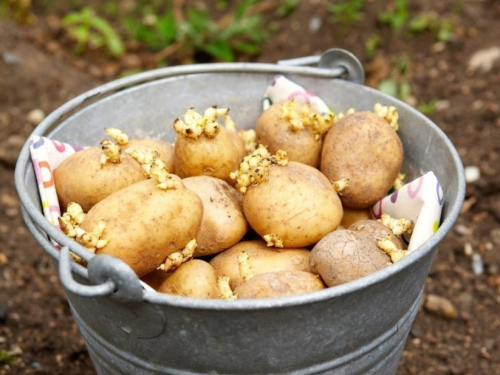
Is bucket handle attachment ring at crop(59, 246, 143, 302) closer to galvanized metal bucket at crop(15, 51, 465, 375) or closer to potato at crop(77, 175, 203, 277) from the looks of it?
galvanized metal bucket at crop(15, 51, 465, 375)

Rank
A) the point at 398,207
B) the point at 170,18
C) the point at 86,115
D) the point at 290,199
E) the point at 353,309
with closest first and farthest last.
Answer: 1. the point at 353,309
2. the point at 290,199
3. the point at 398,207
4. the point at 86,115
5. the point at 170,18

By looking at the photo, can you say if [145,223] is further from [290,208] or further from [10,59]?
[10,59]

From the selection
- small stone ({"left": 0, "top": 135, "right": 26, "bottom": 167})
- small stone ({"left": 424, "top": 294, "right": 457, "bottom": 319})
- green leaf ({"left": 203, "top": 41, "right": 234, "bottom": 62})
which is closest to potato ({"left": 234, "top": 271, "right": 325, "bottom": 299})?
small stone ({"left": 424, "top": 294, "right": 457, "bottom": 319})

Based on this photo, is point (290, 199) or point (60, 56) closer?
point (290, 199)

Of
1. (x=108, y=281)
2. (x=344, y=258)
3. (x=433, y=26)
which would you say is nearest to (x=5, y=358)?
(x=108, y=281)

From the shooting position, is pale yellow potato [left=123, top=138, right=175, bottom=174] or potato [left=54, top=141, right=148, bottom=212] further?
pale yellow potato [left=123, top=138, right=175, bottom=174]

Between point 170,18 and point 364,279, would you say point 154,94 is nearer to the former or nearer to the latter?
point 364,279

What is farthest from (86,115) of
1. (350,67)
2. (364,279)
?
(364,279)
